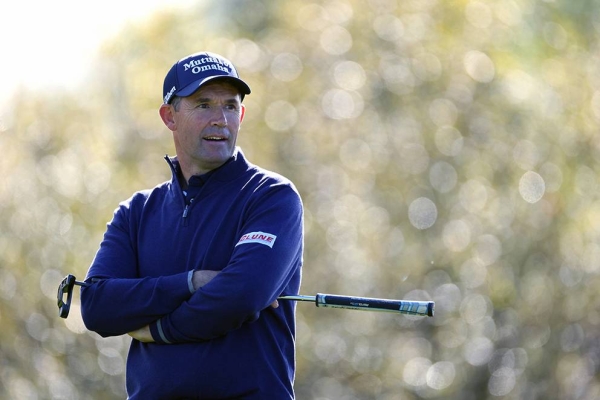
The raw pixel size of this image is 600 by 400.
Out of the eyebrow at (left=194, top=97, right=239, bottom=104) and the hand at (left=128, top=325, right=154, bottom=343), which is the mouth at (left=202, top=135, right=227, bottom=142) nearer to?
the eyebrow at (left=194, top=97, right=239, bottom=104)

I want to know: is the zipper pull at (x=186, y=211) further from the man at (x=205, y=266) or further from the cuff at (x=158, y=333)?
the cuff at (x=158, y=333)

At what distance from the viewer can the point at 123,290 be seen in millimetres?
4965

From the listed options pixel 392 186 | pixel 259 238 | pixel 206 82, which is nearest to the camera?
pixel 259 238

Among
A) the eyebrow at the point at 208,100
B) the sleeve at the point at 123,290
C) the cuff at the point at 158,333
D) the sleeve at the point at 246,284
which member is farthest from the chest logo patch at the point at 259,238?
the eyebrow at the point at 208,100

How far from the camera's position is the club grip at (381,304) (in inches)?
186

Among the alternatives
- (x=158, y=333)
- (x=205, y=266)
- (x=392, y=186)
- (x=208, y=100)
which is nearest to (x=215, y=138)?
(x=208, y=100)

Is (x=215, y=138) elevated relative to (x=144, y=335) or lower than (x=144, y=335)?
elevated

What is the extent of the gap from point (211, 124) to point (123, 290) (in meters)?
0.85

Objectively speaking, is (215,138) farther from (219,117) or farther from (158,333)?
(158,333)

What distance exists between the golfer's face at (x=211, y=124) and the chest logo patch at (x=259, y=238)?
48cm

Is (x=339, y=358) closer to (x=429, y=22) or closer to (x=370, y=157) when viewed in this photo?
(x=370, y=157)

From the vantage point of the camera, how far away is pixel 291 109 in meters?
17.5

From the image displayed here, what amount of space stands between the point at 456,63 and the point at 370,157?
192 cm

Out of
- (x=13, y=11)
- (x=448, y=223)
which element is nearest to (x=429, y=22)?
(x=448, y=223)
